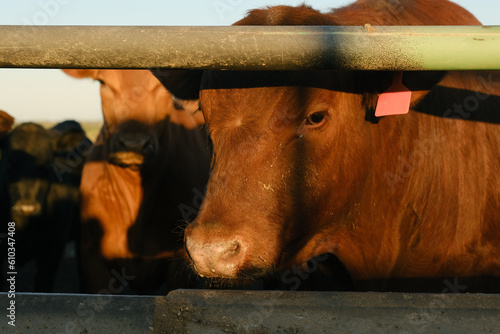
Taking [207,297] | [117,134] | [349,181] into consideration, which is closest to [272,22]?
[349,181]

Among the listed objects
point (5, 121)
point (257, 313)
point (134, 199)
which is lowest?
point (134, 199)

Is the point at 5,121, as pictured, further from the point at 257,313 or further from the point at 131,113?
the point at 257,313

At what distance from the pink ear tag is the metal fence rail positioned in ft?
3.24

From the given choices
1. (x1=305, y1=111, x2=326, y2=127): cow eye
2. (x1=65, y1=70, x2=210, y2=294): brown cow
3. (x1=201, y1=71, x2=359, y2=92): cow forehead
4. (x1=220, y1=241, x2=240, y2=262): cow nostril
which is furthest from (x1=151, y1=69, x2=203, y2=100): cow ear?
(x1=65, y1=70, x2=210, y2=294): brown cow

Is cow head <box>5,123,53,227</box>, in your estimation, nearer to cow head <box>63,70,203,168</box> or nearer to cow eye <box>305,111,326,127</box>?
cow head <box>63,70,203,168</box>

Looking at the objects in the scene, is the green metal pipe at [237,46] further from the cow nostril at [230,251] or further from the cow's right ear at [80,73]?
the cow's right ear at [80,73]

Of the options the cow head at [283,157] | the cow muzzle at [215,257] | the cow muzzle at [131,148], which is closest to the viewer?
the cow muzzle at [215,257]

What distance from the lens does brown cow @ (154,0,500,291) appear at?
220cm

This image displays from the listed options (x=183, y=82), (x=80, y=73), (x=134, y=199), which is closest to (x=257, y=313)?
(x=183, y=82)

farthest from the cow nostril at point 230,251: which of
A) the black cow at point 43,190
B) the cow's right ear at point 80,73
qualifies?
the black cow at point 43,190

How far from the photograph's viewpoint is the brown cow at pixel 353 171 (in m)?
2.20

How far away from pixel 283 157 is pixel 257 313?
0.94m

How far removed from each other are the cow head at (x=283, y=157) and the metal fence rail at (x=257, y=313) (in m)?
0.56

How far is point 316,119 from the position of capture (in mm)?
2352
